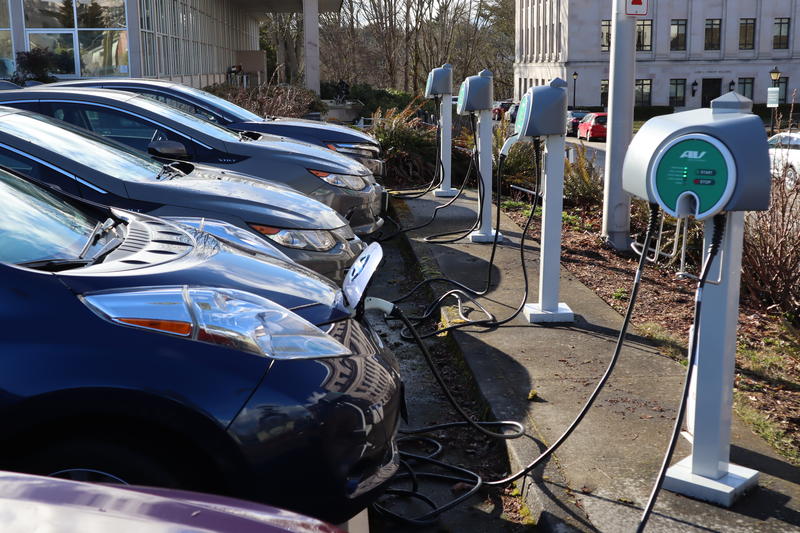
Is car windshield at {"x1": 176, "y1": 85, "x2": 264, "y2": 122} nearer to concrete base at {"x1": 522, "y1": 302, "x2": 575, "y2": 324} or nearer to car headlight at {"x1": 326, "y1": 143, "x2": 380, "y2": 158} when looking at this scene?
car headlight at {"x1": 326, "y1": 143, "x2": 380, "y2": 158}

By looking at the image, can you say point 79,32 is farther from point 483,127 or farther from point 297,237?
point 297,237

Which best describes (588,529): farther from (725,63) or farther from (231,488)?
(725,63)

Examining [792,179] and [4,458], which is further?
[792,179]

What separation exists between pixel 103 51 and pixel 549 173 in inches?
771

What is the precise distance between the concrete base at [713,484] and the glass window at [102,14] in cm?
2218

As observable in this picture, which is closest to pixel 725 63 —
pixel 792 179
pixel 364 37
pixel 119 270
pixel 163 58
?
pixel 364 37

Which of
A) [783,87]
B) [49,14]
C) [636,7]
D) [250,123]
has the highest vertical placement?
[49,14]

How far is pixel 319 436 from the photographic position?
2994 millimetres

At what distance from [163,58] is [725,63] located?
61.6m

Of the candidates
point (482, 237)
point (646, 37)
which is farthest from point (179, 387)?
point (646, 37)

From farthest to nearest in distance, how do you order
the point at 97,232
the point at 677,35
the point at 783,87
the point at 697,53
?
the point at 677,35, the point at 697,53, the point at 783,87, the point at 97,232

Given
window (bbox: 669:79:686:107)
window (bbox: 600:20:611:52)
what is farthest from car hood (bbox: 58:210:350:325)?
window (bbox: 669:79:686:107)

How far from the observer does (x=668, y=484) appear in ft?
12.8

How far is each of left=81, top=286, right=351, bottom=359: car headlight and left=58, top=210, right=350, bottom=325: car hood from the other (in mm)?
95
